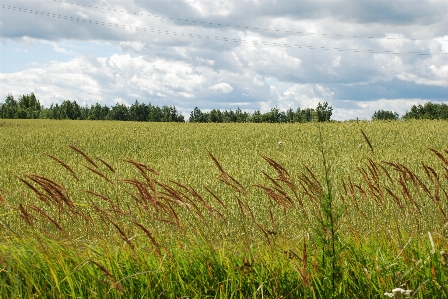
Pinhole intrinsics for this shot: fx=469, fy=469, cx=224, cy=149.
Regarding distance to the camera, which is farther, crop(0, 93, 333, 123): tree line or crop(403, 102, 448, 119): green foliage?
crop(0, 93, 333, 123): tree line

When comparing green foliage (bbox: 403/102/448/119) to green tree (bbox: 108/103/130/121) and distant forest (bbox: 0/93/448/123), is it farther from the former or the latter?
green tree (bbox: 108/103/130/121)

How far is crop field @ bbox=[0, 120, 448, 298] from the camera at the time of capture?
2.54 m

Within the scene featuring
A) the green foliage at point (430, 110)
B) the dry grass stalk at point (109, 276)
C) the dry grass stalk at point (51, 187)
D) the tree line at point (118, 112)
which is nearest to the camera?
the dry grass stalk at point (109, 276)

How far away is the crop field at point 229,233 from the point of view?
2543 mm

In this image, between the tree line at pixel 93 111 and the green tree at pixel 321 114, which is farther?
the tree line at pixel 93 111

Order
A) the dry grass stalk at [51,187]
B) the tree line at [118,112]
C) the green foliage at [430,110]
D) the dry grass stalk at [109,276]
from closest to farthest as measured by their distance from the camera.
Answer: the dry grass stalk at [109,276]
the dry grass stalk at [51,187]
the green foliage at [430,110]
the tree line at [118,112]

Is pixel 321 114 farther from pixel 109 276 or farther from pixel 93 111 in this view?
pixel 93 111

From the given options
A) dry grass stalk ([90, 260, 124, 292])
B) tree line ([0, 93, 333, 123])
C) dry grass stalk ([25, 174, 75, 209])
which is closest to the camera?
dry grass stalk ([90, 260, 124, 292])

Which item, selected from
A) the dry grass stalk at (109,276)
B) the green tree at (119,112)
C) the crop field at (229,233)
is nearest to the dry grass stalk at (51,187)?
the crop field at (229,233)

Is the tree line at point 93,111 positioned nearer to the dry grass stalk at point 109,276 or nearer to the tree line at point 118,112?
the tree line at point 118,112

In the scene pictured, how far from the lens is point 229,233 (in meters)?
4.42

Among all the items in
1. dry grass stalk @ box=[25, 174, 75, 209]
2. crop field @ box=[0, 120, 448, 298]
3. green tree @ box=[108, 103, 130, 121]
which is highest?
green tree @ box=[108, 103, 130, 121]

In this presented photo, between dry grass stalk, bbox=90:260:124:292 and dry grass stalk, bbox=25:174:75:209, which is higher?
dry grass stalk, bbox=25:174:75:209

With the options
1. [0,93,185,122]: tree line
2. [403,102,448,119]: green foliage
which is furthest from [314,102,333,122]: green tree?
[0,93,185,122]: tree line
